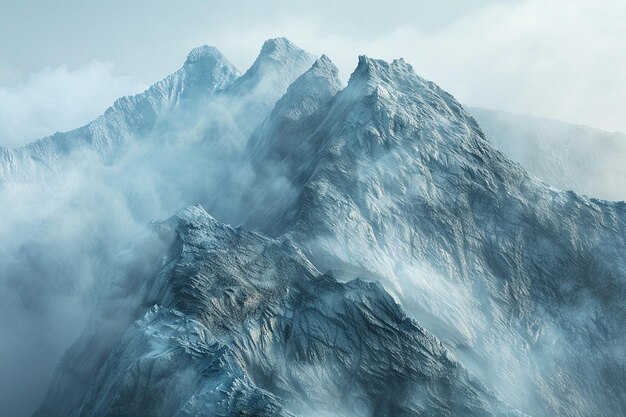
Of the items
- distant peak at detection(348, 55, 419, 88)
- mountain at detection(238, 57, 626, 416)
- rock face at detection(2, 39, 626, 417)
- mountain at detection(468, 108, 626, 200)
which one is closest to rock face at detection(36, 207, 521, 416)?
rock face at detection(2, 39, 626, 417)

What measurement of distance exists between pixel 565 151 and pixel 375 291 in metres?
140

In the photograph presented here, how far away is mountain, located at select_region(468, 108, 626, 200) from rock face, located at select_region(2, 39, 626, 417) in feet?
262

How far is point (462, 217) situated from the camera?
286 ft

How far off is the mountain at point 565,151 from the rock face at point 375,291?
7978 cm

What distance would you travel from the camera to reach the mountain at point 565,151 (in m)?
176

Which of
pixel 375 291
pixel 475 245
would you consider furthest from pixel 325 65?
pixel 375 291

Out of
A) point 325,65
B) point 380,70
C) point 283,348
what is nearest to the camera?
point 283,348

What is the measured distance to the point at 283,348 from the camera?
6038cm

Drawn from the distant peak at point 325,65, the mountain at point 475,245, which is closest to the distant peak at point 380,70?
the mountain at point 475,245

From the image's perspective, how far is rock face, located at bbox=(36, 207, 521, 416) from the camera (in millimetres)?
54469

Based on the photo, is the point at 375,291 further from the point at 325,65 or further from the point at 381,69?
the point at 325,65

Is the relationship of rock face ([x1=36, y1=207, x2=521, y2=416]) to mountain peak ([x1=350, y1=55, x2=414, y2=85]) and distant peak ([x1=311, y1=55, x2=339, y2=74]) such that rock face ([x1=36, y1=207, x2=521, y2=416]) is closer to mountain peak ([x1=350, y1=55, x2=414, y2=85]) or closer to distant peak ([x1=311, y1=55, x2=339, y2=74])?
mountain peak ([x1=350, y1=55, x2=414, y2=85])

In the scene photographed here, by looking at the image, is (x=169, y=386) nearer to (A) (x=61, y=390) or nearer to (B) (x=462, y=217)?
(A) (x=61, y=390)

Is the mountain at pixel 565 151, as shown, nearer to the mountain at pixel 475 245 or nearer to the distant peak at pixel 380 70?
the distant peak at pixel 380 70
